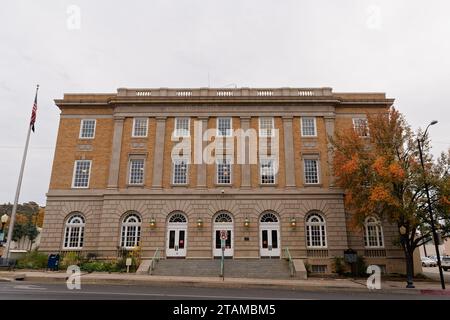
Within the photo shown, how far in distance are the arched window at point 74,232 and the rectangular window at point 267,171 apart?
16289 millimetres

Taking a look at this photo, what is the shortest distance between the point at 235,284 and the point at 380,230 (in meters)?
15.1

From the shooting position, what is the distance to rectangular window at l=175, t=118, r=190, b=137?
29.4 metres

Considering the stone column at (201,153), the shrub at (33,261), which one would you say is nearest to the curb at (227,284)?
the shrub at (33,261)

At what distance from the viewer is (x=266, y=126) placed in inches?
1163

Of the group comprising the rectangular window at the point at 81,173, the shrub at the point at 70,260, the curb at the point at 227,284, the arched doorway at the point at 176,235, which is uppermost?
the rectangular window at the point at 81,173

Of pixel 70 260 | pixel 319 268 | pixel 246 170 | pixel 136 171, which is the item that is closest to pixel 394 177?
pixel 319 268

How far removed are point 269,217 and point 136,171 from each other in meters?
12.5

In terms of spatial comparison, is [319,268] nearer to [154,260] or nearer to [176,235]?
[176,235]

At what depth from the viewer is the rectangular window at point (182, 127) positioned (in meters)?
29.4

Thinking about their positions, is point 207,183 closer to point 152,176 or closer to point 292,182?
point 152,176

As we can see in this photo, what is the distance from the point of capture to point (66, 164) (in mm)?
28953

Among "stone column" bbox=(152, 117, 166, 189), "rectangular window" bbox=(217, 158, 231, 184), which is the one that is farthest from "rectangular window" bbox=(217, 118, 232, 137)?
"stone column" bbox=(152, 117, 166, 189)

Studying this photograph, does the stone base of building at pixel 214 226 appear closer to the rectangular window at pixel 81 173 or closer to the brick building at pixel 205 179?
the brick building at pixel 205 179

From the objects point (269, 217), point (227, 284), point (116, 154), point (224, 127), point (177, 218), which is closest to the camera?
point (227, 284)
